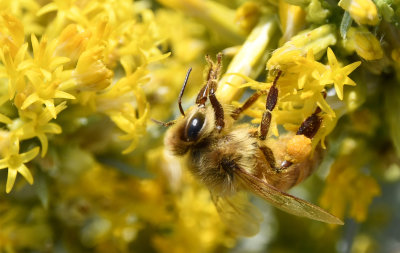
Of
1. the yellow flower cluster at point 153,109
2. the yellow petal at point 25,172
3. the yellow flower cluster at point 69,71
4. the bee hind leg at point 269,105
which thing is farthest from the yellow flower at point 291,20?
the yellow petal at point 25,172

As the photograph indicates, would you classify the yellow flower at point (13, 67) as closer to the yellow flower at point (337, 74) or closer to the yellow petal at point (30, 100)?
the yellow petal at point (30, 100)

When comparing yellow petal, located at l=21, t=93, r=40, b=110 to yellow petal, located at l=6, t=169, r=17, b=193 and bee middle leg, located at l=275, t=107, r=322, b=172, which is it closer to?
yellow petal, located at l=6, t=169, r=17, b=193

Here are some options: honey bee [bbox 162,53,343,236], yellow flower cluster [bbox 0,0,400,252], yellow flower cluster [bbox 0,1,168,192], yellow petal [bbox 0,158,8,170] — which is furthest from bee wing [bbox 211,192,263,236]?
yellow petal [bbox 0,158,8,170]

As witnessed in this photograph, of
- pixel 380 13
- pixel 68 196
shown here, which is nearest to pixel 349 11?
pixel 380 13

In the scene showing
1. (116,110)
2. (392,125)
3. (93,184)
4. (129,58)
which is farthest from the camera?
(93,184)

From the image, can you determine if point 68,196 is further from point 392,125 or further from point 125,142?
point 392,125
